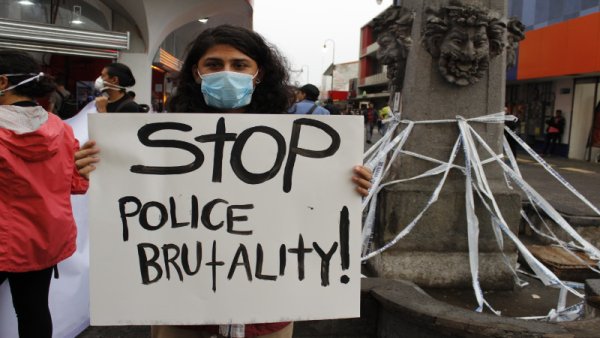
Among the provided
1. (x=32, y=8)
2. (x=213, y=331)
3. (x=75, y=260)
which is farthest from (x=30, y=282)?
(x=32, y=8)

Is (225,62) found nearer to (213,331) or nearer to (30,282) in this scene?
(213,331)

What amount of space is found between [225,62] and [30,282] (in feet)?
4.67

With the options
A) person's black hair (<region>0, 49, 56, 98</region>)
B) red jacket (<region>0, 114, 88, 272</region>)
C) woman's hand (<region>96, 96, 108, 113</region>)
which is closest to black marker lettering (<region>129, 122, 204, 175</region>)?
red jacket (<region>0, 114, 88, 272</region>)

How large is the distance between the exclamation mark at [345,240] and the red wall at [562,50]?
14.9 meters

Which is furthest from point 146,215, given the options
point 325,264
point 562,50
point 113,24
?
point 562,50

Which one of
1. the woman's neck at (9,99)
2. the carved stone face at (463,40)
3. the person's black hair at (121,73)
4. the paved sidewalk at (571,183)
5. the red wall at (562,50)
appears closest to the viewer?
the woman's neck at (9,99)

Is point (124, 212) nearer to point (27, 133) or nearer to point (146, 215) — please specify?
point (146, 215)

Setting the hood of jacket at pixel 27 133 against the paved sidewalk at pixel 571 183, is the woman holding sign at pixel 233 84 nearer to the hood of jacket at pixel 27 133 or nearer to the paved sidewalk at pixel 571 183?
the hood of jacket at pixel 27 133

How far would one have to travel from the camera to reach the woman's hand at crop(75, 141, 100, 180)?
5.18 feet

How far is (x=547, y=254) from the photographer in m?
4.62

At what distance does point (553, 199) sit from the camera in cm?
721

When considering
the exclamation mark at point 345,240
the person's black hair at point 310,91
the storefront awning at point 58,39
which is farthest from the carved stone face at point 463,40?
the storefront awning at point 58,39

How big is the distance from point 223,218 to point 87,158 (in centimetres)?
46

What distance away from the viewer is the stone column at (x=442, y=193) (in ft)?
12.1
